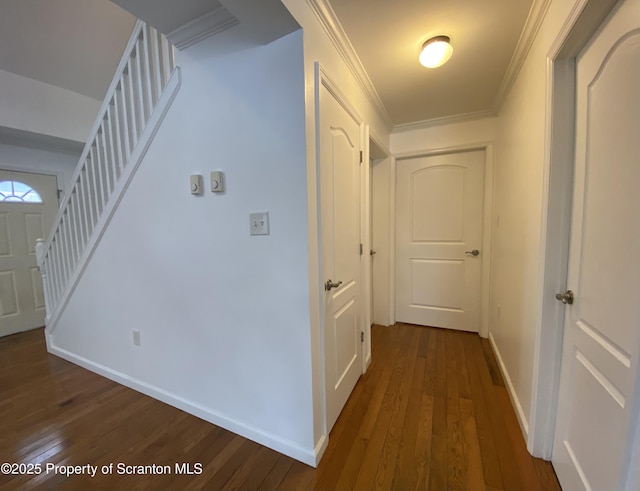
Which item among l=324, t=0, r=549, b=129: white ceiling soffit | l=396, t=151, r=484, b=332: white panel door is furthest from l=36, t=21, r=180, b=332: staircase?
l=396, t=151, r=484, b=332: white panel door

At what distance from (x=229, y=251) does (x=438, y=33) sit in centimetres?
169

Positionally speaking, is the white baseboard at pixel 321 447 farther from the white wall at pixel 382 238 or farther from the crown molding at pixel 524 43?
the crown molding at pixel 524 43

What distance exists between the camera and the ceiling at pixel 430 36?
1319 mm

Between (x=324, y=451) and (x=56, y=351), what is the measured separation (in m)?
2.81

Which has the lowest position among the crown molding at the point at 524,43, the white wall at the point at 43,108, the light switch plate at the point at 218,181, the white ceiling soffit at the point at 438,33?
the light switch plate at the point at 218,181

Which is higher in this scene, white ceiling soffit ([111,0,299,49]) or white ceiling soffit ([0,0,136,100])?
white ceiling soffit ([0,0,136,100])

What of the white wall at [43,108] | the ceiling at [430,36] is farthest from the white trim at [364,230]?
the white wall at [43,108]

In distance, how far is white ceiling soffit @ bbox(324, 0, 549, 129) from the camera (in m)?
1.32

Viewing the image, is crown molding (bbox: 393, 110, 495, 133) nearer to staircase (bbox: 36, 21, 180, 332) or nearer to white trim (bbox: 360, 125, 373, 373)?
white trim (bbox: 360, 125, 373, 373)

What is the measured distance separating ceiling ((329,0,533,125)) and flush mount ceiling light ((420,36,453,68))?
3 centimetres

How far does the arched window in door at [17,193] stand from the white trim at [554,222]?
198 inches

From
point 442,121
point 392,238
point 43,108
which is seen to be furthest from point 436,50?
point 43,108

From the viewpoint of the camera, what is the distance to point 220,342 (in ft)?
5.04

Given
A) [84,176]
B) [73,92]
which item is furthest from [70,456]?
[73,92]
